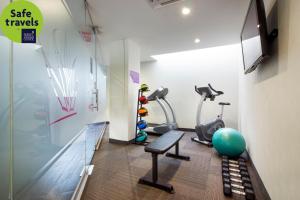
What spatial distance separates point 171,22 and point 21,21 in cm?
256

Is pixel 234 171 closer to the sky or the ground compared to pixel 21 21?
closer to the ground

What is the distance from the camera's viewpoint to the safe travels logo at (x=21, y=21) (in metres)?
0.78

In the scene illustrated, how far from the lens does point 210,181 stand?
211 centimetres

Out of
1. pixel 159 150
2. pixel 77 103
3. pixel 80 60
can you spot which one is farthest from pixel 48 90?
pixel 159 150

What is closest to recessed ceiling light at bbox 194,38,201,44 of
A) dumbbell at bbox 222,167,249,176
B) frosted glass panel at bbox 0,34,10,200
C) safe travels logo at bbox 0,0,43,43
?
dumbbell at bbox 222,167,249,176

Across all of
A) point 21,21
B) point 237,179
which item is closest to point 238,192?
point 237,179

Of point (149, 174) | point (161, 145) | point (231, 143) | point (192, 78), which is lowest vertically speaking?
point (149, 174)

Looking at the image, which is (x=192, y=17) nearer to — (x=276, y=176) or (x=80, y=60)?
(x=80, y=60)

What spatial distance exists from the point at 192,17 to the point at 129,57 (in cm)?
176

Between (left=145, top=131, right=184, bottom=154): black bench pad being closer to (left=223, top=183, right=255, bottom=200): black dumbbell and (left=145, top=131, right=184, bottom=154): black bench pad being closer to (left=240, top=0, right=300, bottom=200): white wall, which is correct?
(left=223, top=183, right=255, bottom=200): black dumbbell

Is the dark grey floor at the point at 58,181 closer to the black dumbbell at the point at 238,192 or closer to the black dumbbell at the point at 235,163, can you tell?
the black dumbbell at the point at 238,192

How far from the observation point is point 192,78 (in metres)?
5.11

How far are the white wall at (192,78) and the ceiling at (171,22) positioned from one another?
2.94ft

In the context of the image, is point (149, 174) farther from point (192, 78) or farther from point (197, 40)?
point (192, 78)
